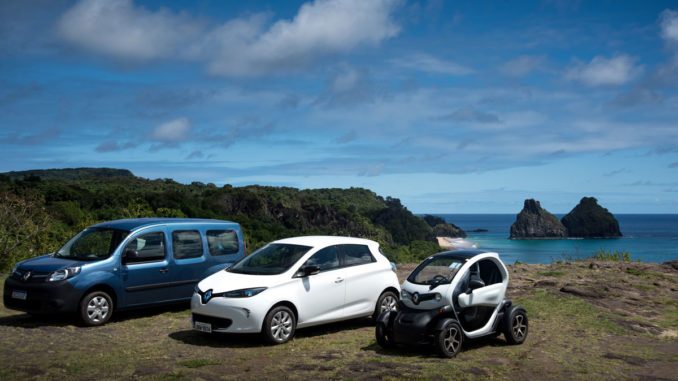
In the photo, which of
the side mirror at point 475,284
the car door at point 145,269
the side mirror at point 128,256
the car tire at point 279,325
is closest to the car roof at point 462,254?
the side mirror at point 475,284

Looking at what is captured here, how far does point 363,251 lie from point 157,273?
399cm

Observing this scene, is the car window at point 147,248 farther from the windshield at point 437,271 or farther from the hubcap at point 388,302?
the windshield at point 437,271

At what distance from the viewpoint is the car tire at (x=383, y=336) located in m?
8.82

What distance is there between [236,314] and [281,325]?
30.3 inches

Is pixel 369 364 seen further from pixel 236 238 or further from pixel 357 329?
pixel 236 238

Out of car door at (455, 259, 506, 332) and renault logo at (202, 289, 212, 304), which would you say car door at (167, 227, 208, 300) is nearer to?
renault logo at (202, 289, 212, 304)

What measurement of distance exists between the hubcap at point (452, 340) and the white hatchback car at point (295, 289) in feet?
7.67

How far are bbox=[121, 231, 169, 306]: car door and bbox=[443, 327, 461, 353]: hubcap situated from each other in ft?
18.7

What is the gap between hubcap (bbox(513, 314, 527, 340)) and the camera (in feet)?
30.3

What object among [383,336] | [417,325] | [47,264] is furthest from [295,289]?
[47,264]

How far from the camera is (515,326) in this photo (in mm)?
9258

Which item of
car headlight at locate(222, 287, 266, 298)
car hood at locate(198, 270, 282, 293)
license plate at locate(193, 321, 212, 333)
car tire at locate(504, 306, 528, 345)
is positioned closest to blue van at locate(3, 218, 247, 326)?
car hood at locate(198, 270, 282, 293)

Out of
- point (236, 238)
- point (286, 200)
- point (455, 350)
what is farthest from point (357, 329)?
point (286, 200)

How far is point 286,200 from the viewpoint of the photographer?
297 ft
